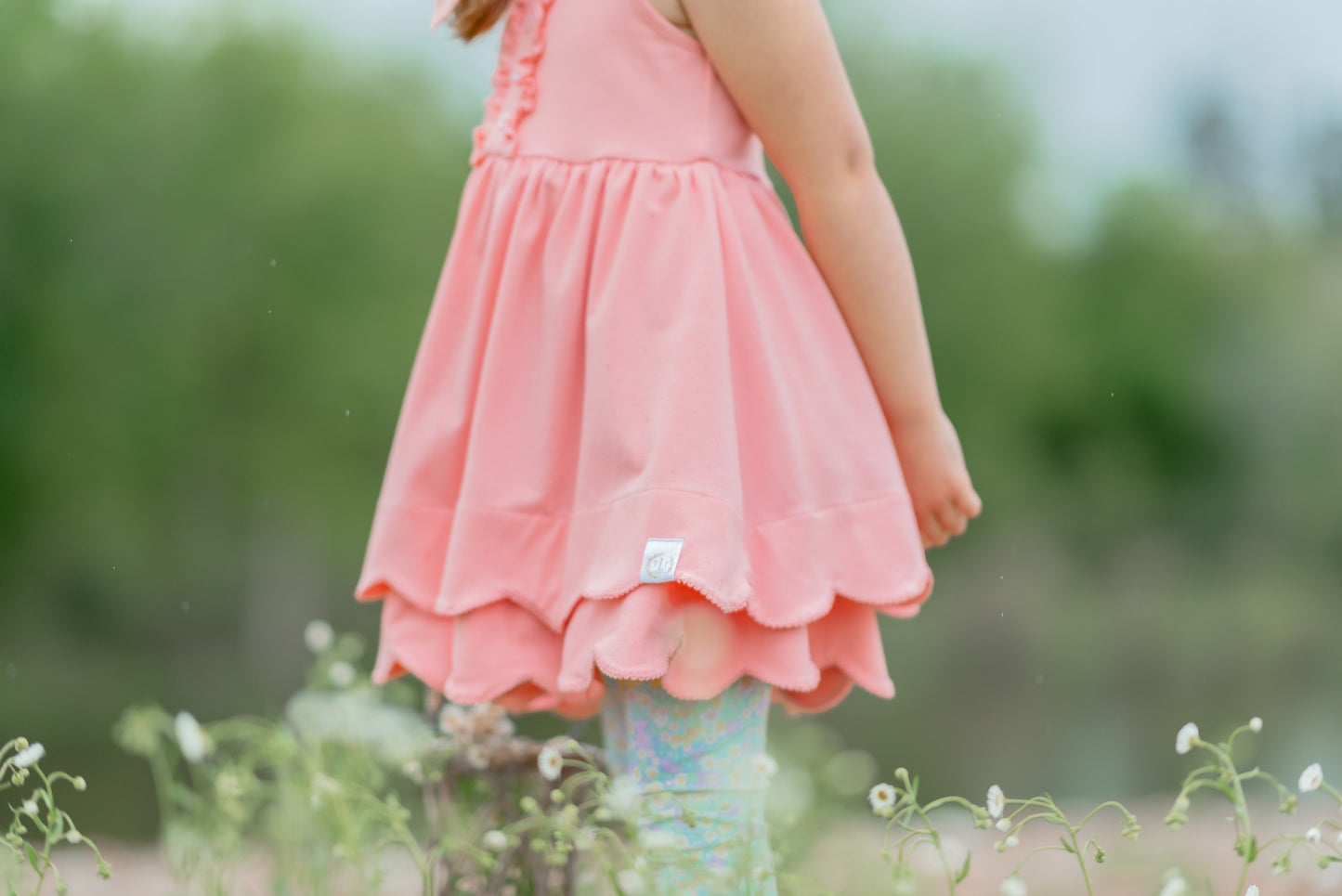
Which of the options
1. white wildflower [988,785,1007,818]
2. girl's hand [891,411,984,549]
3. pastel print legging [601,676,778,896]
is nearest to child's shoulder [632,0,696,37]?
girl's hand [891,411,984,549]

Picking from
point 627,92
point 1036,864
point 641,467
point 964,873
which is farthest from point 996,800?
point 1036,864

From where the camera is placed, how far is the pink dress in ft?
3.14

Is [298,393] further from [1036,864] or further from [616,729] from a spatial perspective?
[616,729]

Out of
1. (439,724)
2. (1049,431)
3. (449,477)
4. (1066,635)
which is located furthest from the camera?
(1049,431)

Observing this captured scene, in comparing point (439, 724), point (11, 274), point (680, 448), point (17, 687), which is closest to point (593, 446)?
point (680, 448)

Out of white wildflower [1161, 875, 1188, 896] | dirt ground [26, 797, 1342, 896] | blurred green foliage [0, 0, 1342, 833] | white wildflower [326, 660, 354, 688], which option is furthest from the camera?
blurred green foliage [0, 0, 1342, 833]

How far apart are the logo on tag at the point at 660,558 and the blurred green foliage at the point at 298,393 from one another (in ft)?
18.6

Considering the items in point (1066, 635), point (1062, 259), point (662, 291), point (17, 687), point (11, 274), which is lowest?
point (1066, 635)

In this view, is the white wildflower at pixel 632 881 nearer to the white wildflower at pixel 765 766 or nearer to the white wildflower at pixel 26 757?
the white wildflower at pixel 765 766

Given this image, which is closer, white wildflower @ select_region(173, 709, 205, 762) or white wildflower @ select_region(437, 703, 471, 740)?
white wildflower @ select_region(173, 709, 205, 762)

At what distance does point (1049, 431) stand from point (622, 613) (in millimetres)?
13467

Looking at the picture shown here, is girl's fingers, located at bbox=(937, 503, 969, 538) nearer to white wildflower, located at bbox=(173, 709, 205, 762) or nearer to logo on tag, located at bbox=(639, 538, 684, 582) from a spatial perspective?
logo on tag, located at bbox=(639, 538, 684, 582)

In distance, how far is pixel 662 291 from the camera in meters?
1.02

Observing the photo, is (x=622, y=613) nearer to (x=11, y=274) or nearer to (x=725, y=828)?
(x=725, y=828)
